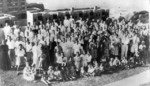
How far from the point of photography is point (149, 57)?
293 inches

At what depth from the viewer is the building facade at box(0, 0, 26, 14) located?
17.1 feet

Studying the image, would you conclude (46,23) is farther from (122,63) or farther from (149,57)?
(149,57)

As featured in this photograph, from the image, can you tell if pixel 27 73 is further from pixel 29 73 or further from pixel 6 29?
pixel 6 29

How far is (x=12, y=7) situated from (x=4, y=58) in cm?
103

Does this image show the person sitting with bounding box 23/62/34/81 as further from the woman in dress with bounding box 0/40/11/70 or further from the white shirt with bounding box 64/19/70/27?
the white shirt with bounding box 64/19/70/27

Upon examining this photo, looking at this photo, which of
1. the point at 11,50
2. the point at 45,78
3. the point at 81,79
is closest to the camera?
the point at 11,50

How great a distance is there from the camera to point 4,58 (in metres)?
5.46

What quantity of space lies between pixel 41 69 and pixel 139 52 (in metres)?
2.85

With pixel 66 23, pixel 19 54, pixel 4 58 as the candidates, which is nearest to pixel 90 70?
pixel 66 23

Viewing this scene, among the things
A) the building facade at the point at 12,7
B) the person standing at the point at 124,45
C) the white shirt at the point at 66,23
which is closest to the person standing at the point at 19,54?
the building facade at the point at 12,7

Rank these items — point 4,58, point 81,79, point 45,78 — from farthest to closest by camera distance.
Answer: point 81,79 → point 45,78 → point 4,58

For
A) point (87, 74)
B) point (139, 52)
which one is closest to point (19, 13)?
point (87, 74)

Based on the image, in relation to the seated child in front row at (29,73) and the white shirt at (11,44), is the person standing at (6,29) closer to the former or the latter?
the white shirt at (11,44)

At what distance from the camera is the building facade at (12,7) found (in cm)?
523
